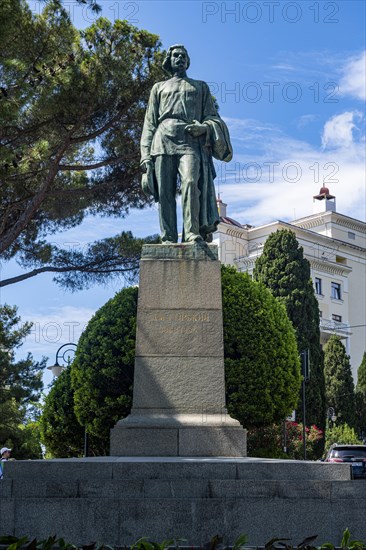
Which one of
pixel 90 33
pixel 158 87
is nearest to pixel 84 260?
pixel 90 33

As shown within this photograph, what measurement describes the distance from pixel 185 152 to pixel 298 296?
25313 mm

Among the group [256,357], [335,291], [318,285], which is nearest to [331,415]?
[318,285]

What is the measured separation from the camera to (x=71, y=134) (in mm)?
20984

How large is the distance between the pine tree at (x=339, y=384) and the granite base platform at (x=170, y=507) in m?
34.7

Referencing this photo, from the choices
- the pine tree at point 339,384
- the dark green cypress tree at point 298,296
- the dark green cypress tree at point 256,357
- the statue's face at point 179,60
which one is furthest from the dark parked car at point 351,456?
the pine tree at point 339,384

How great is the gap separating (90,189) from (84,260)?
203cm

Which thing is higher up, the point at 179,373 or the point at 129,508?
the point at 179,373

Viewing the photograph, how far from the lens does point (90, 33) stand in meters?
A: 21.3

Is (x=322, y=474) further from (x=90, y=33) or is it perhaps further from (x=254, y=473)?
(x=90, y=33)

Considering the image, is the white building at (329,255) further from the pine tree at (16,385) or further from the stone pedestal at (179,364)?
the stone pedestal at (179,364)

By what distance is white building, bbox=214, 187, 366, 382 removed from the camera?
5041 centimetres

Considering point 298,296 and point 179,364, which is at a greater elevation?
point 298,296

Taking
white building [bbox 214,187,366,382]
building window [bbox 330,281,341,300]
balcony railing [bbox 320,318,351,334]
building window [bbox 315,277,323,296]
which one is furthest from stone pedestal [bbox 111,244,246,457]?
building window [bbox 330,281,341,300]

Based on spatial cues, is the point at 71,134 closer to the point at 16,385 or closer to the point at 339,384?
the point at 16,385
